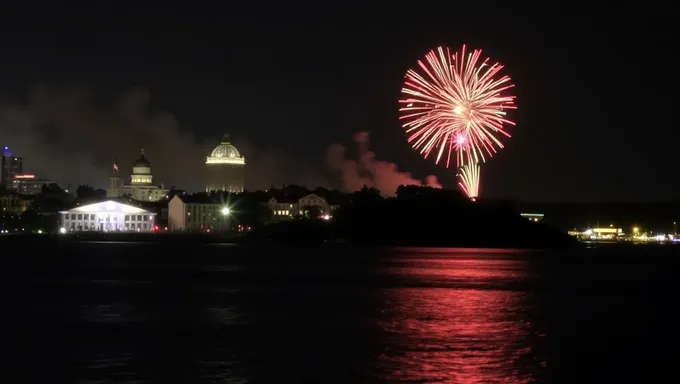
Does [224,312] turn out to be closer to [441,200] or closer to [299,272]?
[299,272]

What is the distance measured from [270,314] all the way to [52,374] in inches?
Result: 654

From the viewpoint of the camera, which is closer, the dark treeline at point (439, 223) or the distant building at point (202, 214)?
the dark treeline at point (439, 223)

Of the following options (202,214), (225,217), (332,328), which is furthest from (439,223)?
(332,328)

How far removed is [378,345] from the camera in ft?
111

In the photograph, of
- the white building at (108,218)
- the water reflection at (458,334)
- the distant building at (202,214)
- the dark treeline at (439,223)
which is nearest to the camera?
the water reflection at (458,334)

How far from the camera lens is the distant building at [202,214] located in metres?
191

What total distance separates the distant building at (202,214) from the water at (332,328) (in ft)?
394

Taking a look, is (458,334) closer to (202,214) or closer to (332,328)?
(332,328)

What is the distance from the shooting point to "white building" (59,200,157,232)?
196 metres

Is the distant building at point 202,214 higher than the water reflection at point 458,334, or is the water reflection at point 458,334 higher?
the distant building at point 202,214

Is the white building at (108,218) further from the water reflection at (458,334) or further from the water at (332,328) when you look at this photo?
the water reflection at (458,334)

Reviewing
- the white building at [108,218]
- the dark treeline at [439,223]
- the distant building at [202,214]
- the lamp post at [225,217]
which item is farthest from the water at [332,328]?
the white building at [108,218]

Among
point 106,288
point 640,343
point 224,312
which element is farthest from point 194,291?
Result: point 640,343

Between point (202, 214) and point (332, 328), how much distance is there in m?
155
